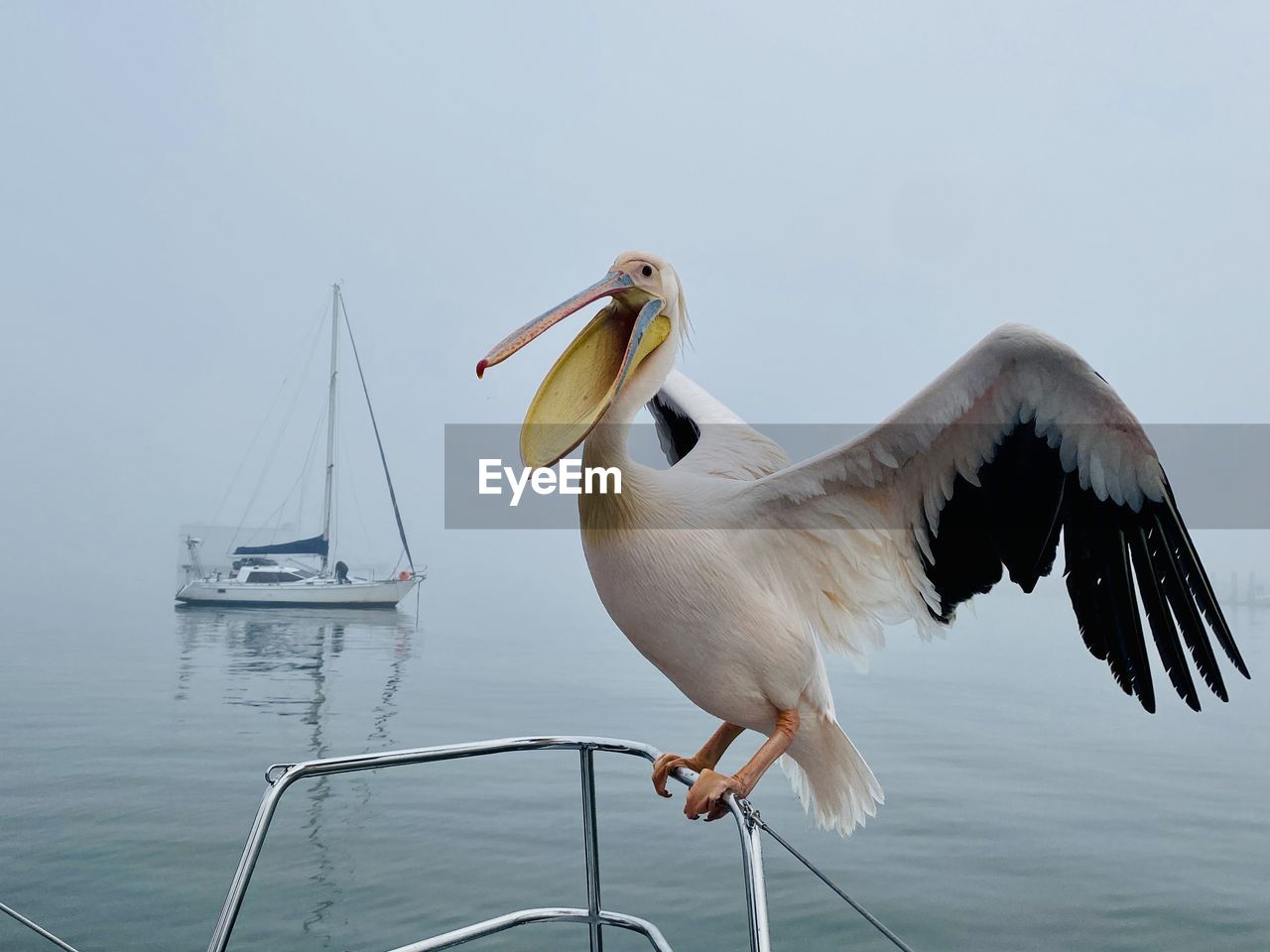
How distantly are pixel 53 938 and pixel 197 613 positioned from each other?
33.6 feet

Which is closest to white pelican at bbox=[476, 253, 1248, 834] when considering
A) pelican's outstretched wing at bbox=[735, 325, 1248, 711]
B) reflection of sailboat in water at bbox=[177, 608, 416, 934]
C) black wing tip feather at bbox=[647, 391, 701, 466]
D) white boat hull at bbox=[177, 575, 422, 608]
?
pelican's outstretched wing at bbox=[735, 325, 1248, 711]

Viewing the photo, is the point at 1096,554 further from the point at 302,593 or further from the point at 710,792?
the point at 302,593

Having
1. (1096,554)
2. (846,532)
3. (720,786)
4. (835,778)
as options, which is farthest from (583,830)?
(1096,554)

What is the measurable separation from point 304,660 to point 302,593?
3.78 meters

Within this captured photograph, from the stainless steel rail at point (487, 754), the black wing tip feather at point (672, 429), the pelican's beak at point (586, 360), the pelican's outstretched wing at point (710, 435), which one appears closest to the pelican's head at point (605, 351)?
the pelican's beak at point (586, 360)

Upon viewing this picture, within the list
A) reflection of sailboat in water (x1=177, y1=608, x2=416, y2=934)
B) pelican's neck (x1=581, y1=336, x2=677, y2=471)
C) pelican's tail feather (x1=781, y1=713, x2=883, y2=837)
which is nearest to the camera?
pelican's neck (x1=581, y1=336, x2=677, y2=471)

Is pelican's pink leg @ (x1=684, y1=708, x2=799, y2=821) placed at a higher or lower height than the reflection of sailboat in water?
→ higher

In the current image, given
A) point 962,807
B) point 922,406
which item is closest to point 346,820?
point 962,807

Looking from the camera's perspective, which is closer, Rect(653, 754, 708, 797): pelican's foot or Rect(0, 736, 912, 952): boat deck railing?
Rect(0, 736, 912, 952): boat deck railing

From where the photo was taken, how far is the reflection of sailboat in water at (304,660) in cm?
837

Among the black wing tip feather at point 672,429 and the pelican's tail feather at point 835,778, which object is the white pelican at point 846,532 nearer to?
the pelican's tail feather at point 835,778

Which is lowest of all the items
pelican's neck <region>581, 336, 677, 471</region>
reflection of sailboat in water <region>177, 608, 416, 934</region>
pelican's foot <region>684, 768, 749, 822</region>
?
reflection of sailboat in water <region>177, 608, 416, 934</region>

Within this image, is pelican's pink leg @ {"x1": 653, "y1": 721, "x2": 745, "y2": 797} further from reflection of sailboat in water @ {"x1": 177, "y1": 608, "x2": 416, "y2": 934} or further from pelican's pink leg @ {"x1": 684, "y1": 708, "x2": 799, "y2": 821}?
reflection of sailboat in water @ {"x1": 177, "y1": 608, "x2": 416, "y2": 934}

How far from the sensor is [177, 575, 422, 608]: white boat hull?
9406 millimetres
